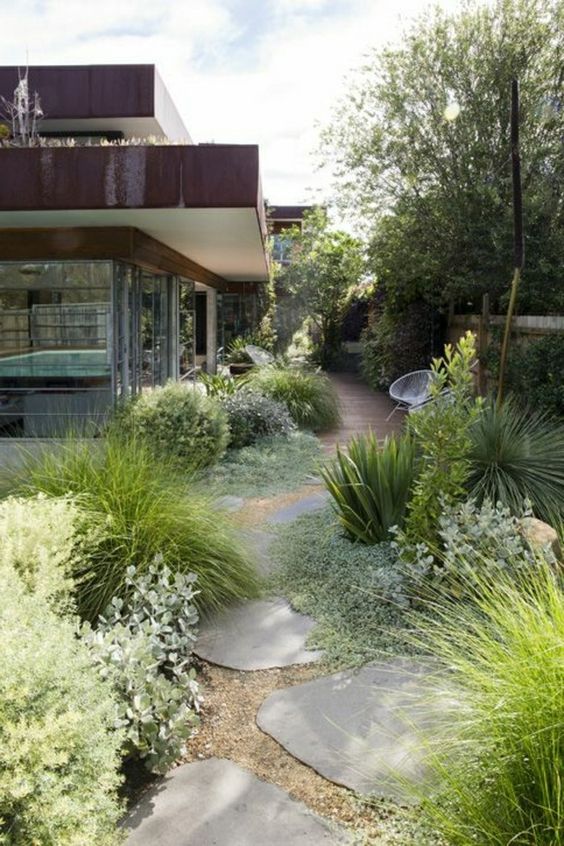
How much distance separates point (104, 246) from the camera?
835cm

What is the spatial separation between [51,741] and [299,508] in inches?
165

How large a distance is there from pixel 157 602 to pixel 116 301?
602 centimetres

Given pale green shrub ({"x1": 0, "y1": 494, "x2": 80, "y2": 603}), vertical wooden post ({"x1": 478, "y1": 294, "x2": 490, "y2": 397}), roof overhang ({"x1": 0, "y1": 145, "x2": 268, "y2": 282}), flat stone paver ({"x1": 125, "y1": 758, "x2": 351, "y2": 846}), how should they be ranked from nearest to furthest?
flat stone paver ({"x1": 125, "y1": 758, "x2": 351, "y2": 846}) < pale green shrub ({"x1": 0, "y1": 494, "x2": 80, "y2": 603}) < roof overhang ({"x1": 0, "y1": 145, "x2": 268, "y2": 282}) < vertical wooden post ({"x1": 478, "y1": 294, "x2": 490, "y2": 397})

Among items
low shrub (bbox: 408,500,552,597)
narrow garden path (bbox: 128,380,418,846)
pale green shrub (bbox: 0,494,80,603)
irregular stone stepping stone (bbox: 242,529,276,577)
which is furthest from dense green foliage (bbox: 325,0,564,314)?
pale green shrub (bbox: 0,494,80,603)

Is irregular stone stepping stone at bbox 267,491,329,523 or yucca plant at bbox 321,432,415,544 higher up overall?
yucca plant at bbox 321,432,415,544

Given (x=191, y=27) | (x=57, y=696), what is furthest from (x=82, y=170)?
(x=57, y=696)

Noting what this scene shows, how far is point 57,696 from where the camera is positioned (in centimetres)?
214

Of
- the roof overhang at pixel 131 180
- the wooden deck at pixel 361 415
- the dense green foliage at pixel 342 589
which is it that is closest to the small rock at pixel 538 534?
the dense green foliage at pixel 342 589

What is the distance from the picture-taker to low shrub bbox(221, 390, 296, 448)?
8.70 m

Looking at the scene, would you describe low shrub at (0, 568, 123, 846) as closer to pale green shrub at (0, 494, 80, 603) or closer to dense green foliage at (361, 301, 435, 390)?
pale green shrub at (0, 494, 80, 603)

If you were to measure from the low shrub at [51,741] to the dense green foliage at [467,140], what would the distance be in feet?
30.5

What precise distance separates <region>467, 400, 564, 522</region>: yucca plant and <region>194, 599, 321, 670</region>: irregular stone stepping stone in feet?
5.42

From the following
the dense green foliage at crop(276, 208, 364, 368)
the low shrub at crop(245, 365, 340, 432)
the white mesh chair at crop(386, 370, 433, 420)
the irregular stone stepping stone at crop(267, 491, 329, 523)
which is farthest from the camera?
the dense green foliage at crop(276, 208, 364, 368)

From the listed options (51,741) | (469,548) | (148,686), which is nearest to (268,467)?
(469,548)
